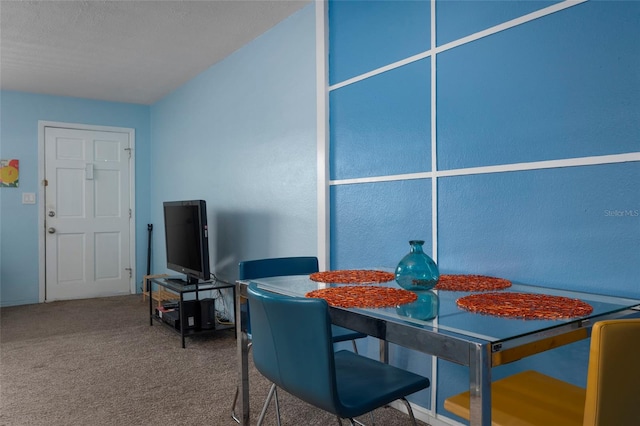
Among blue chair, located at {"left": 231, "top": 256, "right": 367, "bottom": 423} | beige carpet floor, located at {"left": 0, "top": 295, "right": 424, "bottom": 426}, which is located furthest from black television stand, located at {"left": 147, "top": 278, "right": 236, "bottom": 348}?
blue chair, located at {"left": 231, "top": 256, "right": 367, "bottom": 423}

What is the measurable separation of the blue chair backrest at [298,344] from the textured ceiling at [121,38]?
2.50 m

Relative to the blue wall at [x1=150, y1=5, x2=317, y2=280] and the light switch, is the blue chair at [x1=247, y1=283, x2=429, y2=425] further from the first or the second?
the light switch

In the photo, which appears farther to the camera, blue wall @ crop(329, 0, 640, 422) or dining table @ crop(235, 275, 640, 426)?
blue wall @ crop(329, 0, 640, 422)

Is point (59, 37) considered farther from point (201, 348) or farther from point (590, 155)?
point (590, 155)

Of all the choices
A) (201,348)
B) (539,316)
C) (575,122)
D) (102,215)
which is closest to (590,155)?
(575,122)

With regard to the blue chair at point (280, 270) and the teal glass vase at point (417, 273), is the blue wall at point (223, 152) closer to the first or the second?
the blue chair at point (280, 270)

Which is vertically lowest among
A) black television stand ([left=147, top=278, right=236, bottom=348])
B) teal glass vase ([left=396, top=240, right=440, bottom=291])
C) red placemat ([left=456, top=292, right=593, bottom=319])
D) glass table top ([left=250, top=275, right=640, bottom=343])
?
black television stand ([left=147, top=278, right=236, bottom=348])

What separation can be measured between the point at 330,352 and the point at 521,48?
157 cm

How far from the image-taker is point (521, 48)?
2.08 meters

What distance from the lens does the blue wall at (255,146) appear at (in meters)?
3.48

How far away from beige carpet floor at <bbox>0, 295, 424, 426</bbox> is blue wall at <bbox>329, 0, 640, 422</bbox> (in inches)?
41.3

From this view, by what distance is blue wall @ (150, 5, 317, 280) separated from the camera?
137 inches

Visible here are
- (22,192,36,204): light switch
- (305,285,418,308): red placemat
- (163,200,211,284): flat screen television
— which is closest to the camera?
(305,285,418,308): red placemat

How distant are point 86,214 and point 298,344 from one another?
5372mm
